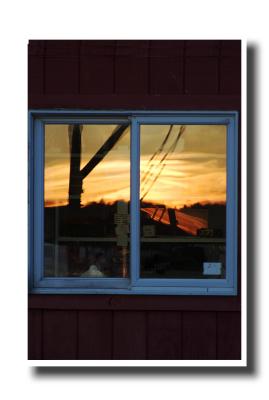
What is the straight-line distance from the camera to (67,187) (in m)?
5.65

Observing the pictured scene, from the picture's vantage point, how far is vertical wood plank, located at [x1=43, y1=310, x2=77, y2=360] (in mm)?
5570

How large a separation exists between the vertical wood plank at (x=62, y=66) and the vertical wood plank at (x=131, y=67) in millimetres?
336

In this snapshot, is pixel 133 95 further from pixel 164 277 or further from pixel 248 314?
pixel 248 314

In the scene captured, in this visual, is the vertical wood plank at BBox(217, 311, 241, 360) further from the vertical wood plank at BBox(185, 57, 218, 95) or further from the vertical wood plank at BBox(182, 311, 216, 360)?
the vertical wood plank at BBox(185, 57, 218, 95)

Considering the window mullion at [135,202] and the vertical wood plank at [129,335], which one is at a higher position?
the window mullion at [135,202]

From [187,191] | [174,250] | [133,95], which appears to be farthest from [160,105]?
[174,250]

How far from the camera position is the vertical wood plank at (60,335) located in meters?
5.57

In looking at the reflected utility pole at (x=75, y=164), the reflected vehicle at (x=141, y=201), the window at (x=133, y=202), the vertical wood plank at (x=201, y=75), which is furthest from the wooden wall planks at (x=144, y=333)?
the vertical wood plank at (x=201, y=75)

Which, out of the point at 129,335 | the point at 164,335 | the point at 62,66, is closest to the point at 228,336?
the point at 164,335

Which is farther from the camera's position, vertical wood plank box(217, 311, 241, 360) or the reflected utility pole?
the reflected utility pole

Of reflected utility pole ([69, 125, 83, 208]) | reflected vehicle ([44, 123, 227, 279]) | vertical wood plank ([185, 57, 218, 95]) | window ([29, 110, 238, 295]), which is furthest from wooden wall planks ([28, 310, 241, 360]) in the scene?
vertical wood plank ([185, 57, 218, 95])

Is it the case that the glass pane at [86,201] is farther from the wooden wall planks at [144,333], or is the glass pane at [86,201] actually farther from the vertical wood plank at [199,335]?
the vertical wood plank at [199,335]

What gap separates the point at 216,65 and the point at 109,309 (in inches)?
83.2

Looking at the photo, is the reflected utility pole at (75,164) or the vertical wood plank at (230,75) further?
the reflected utility pole at (75,164)
